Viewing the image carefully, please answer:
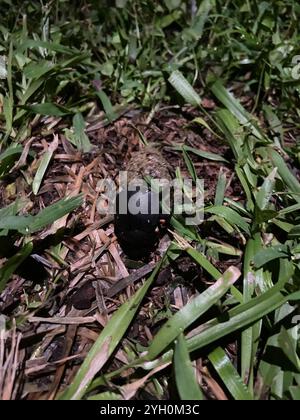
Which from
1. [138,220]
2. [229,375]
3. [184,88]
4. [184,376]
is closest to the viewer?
[184,376]

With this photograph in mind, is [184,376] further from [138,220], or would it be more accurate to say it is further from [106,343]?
[138,220]

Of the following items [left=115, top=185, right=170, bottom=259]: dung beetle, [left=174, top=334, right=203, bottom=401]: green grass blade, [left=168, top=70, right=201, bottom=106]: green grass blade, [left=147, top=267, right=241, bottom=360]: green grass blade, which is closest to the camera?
[left=174, top=334, right=203, bottom=401]: green grass blade

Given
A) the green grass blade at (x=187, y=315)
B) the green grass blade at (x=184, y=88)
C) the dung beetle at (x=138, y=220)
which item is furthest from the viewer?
the green grass blade at (x=184, y=88)

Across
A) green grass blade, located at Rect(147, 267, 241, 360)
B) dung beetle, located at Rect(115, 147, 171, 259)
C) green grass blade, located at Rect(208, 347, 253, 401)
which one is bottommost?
green grass blade, located at Rect(208, 347, 253, 401)

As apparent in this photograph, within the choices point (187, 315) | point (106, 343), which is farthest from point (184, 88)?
point (106, 343)

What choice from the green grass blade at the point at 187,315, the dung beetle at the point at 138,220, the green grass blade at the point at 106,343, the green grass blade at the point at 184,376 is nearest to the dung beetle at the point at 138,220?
the dung beetle at the point at 138,220

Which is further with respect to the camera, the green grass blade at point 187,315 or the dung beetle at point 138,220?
the dung beetle at point 138,220

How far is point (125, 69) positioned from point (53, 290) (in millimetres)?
1234

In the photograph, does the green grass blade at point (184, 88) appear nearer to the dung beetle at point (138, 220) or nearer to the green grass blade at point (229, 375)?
the dung beetle at point (138, 220)

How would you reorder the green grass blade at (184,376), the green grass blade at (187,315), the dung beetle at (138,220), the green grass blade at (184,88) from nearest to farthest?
the green grass blade at (184,376) < the green grass blade at (187,315) < the dung beetle at (138,220) < the green grass blade at (184,88)

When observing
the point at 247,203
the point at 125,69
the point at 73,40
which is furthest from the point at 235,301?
the point at 73,40

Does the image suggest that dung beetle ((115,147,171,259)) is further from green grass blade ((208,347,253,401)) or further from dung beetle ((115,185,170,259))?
green grass blade ((208,347,253,401))

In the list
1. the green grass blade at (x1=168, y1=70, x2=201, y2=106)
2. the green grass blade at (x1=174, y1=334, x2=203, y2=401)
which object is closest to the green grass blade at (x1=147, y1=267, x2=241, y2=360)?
the green grass blade at (x1=174, y1=334, x2=203, y2=401)

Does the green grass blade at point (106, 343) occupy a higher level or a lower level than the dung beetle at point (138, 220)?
lower
